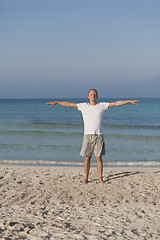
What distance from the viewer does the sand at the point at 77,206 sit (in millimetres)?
3848

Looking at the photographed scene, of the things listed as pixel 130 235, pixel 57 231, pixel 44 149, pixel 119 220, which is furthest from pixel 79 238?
pixel 44 149

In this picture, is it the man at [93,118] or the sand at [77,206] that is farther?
the man at [93,118]

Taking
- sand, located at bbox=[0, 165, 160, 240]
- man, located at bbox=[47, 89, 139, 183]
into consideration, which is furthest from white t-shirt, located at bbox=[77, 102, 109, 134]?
sand, located at bbox=[0, 165, 160, 240]

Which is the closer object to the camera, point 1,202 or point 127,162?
point 1,202

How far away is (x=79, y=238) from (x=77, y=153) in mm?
8450

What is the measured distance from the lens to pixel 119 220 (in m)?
4.38

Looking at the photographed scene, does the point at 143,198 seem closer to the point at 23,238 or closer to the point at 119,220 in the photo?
the point at 119,220

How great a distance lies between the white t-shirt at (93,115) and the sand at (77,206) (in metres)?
1.27

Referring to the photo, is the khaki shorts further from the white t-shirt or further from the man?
the white t-shirt

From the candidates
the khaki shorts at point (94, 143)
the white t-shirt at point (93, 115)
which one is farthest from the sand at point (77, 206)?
the white t-shirt at point (93, 115)

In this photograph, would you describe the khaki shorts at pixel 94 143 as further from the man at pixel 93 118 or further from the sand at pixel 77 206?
the sand at pixel 77 206

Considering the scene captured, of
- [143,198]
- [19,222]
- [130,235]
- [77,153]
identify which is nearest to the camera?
[130,235]

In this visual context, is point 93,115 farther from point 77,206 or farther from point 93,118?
point 77,206

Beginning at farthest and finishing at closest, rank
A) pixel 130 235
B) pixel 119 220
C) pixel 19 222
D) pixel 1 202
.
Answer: pixel 1 202 → pixel 119 220 → pixel 19 222 → pixel 130 235
